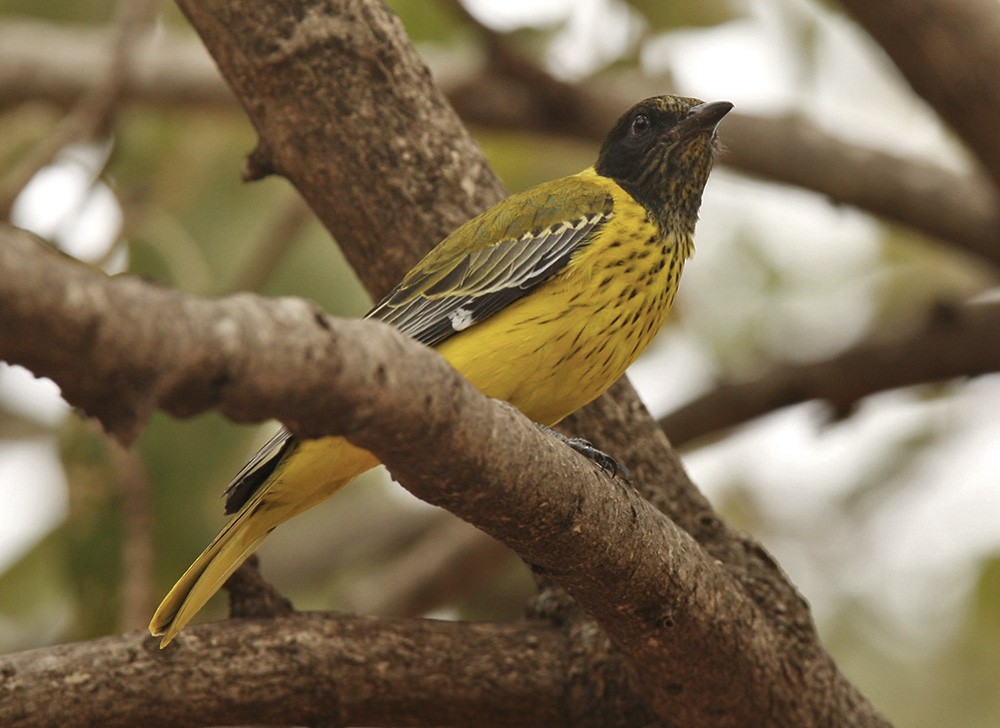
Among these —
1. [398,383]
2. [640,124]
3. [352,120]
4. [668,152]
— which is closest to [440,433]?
[398,383]

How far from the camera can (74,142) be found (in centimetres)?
475

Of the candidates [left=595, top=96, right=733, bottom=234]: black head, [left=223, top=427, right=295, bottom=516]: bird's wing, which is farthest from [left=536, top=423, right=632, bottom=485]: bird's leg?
[left=595, top=96, right=733, bottom=234]: black head

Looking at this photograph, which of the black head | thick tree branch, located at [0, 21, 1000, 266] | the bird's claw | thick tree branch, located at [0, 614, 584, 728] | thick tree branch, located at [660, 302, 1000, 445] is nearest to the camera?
thick tree branch, located at [0, 614, 584, 728]

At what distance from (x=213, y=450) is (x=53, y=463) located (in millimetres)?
1423

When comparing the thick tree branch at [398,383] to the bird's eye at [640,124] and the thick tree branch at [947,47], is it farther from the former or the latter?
the thick tree branch at [947,47]

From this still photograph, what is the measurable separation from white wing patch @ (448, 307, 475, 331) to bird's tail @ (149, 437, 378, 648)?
388 millimetres

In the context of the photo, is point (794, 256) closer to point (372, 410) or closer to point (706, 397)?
point (706, 397)

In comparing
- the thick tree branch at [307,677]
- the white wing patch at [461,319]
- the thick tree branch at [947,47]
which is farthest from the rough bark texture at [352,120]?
the thick tree branch at [947,47]

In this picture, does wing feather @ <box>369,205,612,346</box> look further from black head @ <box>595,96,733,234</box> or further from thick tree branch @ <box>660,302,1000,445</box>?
thick tree branch @ <box>660,302,1000,445</box>

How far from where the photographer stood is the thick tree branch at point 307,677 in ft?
9.30

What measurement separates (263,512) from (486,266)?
31.3 inches

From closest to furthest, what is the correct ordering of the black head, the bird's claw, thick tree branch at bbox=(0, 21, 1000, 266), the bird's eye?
1. the bird's claw
2. the black head
3. the bird's eye
4. thick tree branch at bbox=(0, 21, 1000, 266)

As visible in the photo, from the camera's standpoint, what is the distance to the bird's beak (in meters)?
3.88

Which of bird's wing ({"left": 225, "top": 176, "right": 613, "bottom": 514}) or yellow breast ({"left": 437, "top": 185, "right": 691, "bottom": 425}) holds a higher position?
bird's wing ({"left": 225, "top": 176, "right": 613, "bottom": 514})
